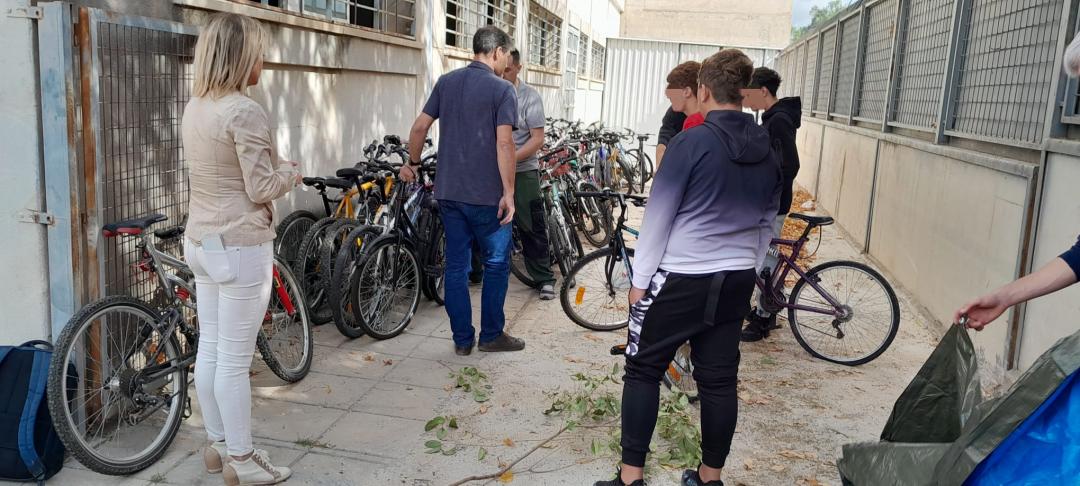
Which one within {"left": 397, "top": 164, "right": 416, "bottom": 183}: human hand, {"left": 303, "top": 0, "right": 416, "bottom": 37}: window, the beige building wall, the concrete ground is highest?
the beige building wall

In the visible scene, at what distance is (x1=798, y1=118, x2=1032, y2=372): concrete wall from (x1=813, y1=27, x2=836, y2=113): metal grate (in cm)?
355

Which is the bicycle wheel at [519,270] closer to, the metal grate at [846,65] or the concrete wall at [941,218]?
the concrete wall at [941,218]

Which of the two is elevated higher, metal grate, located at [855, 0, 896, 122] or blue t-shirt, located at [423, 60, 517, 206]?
metal grate, located at [855, 0, 896, 122]

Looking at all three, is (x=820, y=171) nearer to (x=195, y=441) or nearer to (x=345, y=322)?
(x=345, y=322)

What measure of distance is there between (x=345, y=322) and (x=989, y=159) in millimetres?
4071

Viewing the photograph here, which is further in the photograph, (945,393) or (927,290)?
(927,290)

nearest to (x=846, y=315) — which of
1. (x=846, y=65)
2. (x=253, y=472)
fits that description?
(x=253, y=472)

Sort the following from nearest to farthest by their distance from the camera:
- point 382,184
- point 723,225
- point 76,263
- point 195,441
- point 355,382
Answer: point 723,225 < point 76,263 < point 195,441 < point 355,382 < point 382,184

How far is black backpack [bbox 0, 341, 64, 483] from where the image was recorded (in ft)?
10.6

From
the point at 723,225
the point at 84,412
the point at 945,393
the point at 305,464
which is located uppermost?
the point at 723,225

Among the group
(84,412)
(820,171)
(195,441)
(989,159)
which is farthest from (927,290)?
(820,171)

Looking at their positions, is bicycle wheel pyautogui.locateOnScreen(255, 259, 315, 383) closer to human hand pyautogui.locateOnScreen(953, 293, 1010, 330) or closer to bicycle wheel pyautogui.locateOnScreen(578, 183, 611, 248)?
human hand pyautogui.locateOnScreen(953, 293, 1010, 330)

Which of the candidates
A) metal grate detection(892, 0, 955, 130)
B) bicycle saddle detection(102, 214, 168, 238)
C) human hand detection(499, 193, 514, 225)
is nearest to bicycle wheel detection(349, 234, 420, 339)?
human hand detection(499, 193, 514, 225)

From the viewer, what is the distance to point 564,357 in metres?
5.28
